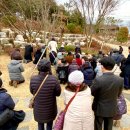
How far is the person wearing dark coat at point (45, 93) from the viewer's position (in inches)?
153

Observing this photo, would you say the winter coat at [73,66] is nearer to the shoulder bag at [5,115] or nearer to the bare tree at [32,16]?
the bare tree at [32,16]

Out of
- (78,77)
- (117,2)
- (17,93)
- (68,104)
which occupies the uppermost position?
(117,2)

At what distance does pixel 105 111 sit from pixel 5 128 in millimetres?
1533

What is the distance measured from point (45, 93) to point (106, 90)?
94 centimetres

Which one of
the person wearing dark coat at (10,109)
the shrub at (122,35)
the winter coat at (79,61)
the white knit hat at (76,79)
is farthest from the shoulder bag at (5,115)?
the shrub at (122,35)

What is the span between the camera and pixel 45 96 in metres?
3.93

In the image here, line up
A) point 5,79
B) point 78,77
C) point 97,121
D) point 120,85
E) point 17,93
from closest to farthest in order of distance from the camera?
point 78,77, point 120,85, point 97,121, point 17,93, point 5,79

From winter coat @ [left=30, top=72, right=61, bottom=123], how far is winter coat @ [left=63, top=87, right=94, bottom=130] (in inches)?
16.6

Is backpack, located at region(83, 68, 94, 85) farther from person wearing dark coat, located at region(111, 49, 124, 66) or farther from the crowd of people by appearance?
the crowd of people

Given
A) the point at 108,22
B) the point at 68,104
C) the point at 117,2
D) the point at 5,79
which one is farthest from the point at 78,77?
the point at 108,22

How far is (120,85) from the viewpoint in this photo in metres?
3.84

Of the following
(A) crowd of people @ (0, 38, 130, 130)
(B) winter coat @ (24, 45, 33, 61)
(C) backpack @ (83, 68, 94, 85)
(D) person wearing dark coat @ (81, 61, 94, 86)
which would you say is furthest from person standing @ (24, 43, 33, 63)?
(A) crowd of people @ (0, 38, 130, 130)

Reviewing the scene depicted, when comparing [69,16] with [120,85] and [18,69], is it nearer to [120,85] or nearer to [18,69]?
[18,69]

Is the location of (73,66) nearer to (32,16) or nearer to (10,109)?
(10,109)
